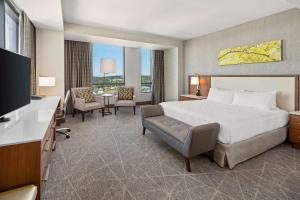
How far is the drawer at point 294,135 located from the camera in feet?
10.0

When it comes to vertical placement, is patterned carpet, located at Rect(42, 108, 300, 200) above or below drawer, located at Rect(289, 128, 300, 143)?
below

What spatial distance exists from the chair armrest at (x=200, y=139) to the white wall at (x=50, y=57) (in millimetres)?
4048

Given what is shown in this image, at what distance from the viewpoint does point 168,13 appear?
13.4ft

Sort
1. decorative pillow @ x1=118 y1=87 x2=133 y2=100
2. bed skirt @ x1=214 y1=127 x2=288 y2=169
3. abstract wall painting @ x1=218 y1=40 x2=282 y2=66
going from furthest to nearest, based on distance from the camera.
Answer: decorative pillow @ x1=118 y1=87 x2=133 y2=100
abstract wall painting @ x1=218 y1=40 x2=282 y2=66
bed skirt @ x1=214 y1=127 x2=288 y2=169

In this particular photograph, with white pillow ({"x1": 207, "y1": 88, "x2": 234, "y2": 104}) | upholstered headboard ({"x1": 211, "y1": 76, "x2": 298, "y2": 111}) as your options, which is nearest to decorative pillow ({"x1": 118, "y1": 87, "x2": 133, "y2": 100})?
white pillow ({"x1": 207, "y1": 88, "x2": 234, "y2": 104})

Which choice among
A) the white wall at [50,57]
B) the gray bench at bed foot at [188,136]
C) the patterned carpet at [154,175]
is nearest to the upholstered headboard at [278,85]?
the patterned carpet at [154,175]

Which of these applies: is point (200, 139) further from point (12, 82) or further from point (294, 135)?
point (12, 82)

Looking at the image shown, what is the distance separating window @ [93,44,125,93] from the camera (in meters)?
6.58

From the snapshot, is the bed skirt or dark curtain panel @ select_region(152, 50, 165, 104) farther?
dark curtain panel @ select_region(152, 50, 165, 104)

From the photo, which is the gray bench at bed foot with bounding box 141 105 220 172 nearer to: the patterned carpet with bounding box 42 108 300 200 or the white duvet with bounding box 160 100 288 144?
the white duvet with bounding box 160 100 288 144

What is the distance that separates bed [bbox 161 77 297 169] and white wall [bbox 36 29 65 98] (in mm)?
3121

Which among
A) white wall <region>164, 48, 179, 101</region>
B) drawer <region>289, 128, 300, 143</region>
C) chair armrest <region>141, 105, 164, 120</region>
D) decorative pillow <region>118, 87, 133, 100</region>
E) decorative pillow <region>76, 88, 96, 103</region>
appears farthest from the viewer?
white wall <region>164, 48, 179, 101</region>

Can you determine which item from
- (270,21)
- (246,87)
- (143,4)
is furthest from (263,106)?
(143,4)

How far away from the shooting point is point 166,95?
777cm
